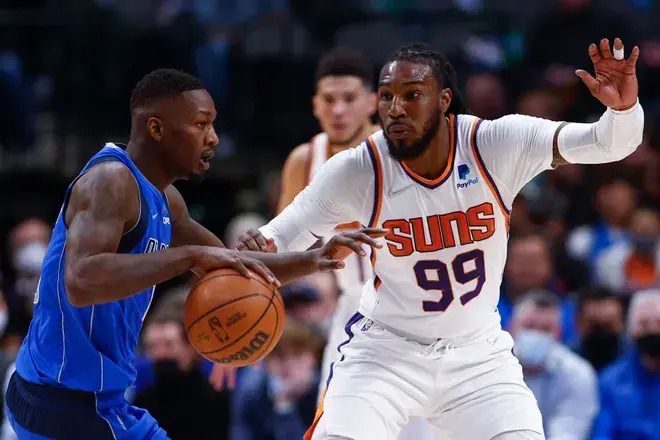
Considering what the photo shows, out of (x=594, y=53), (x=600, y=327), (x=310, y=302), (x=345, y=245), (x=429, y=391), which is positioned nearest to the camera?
(x=345, y=245)

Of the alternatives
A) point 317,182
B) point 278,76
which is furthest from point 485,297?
point 278,76

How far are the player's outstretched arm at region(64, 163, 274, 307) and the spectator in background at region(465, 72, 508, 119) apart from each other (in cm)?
733

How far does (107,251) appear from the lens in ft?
15.7

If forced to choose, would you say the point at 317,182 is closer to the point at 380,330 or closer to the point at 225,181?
the point at 380,330

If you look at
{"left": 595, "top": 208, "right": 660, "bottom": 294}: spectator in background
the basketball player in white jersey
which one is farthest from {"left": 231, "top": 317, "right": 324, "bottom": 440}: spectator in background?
the basketball player in white jersey

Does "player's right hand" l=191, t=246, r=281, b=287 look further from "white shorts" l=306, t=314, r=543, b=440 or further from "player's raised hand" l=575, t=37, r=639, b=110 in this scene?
"player's raised hand" l=575, t=37, r=639, b=110

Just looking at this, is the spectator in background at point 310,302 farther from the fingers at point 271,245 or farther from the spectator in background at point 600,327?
the fingers at point 271,245

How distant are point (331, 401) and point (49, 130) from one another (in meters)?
7.71

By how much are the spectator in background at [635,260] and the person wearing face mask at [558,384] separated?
1666mm

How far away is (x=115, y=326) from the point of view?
509 cm

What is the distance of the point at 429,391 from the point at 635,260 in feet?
16.9

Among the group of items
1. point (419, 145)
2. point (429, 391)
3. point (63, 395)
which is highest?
point (419, 145)

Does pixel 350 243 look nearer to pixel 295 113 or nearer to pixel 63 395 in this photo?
pixel 63 395

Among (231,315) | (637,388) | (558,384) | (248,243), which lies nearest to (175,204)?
(248,243)
